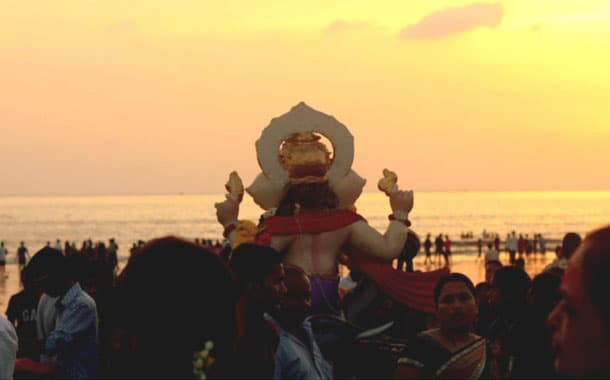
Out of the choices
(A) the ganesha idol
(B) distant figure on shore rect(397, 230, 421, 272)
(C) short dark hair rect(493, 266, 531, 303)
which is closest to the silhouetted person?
(A) the ganesha idol

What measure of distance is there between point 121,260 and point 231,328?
2260 inches

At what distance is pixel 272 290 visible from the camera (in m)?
4.68

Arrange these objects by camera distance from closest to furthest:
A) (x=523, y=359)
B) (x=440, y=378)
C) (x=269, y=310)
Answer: (x=269, y=310) → (x=440, y=378) → (x=523, y=359)

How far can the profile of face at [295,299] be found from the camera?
487 cm

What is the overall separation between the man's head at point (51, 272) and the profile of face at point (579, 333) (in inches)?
196

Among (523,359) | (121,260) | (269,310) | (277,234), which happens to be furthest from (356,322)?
(121,260)

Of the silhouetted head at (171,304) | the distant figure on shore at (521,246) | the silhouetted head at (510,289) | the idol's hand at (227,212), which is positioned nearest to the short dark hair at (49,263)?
the idol's hand at (227,212)

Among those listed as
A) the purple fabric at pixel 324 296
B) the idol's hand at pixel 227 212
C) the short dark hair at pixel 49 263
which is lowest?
the purple fabric at pixel 324 296

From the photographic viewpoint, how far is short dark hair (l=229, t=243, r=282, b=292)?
468cm

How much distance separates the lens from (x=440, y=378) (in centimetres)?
528

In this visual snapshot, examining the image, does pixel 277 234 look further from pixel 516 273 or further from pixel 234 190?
pixel 516 273

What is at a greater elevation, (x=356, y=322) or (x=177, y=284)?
(x=177, y=284)

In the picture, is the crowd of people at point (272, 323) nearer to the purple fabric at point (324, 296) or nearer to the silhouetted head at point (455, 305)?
the silhouetted head at point (455, 305)

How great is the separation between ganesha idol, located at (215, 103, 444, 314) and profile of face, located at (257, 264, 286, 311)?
2.74 m
